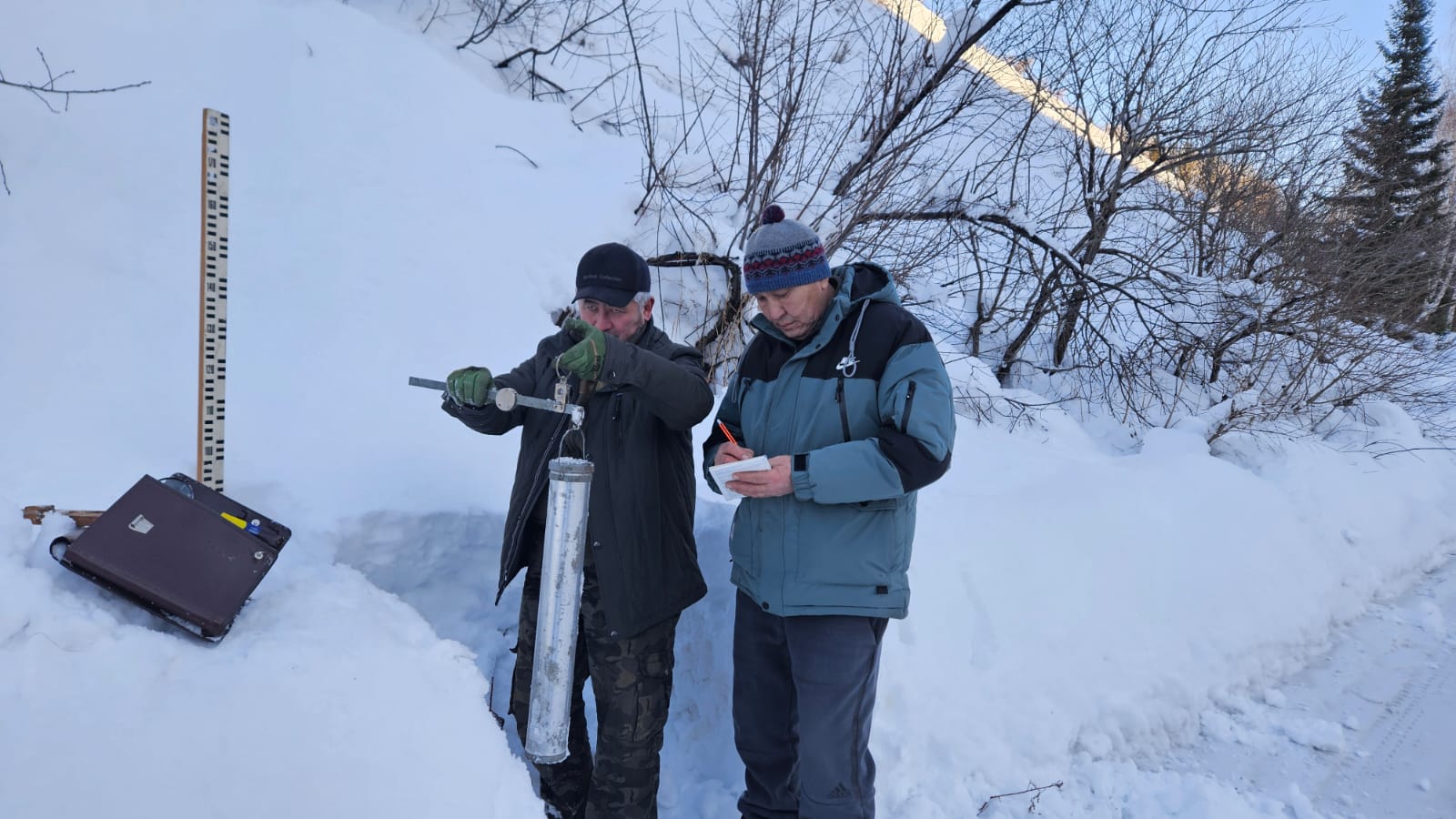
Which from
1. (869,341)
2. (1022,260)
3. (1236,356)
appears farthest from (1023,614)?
(1236,356)

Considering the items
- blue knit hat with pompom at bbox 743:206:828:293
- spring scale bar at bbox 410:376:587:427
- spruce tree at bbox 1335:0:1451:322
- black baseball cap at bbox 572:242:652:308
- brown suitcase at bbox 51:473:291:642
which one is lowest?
brown suitcase at bbox 51:473:291:642

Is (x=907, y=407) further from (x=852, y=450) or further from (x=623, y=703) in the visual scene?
(x=623, y=703)

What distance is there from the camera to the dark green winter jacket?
2.27 m

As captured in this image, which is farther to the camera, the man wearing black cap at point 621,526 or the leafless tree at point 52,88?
the leafless tree at point 52,88

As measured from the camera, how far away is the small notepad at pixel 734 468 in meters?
2.05

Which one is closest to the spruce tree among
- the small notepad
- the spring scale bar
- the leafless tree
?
the small notepad

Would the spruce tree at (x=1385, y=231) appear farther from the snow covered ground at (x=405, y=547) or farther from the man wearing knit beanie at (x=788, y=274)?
the man wearing knit beanie at (x=788, y=274)

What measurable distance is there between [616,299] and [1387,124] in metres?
12.9

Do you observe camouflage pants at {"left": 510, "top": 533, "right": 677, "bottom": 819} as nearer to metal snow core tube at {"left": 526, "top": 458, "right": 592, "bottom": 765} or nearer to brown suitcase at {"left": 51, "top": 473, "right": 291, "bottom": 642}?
metal snow core tube at {"left": 526, "top": 458, "right": 592, "bottom": 765}

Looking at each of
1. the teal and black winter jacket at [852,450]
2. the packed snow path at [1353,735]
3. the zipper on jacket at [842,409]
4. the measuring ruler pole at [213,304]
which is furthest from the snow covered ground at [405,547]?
the zipper on jacket at [842,409]

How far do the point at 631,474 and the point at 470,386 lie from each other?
0.54m

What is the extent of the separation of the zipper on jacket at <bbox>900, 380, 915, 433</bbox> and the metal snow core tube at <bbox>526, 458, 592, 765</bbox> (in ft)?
2.71

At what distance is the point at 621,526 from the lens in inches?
90.6

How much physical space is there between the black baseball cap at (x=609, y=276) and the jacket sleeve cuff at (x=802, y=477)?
0.75m
